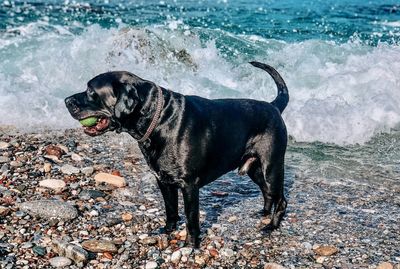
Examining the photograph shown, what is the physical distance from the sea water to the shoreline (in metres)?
1.05

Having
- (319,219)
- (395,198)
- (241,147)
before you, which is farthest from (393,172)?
(241,147)

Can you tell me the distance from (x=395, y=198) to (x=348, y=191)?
513 mm

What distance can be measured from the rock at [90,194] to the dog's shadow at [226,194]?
1.09 meters

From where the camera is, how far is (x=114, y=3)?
24.0m

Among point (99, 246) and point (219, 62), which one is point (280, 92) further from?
point (219, 62)

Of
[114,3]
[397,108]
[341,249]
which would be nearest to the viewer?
[341,249]

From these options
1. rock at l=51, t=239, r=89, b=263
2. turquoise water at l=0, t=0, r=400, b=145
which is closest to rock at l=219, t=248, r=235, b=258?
rock at l=51, t=239, r=89, b=263

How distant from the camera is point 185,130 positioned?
4.20 metres

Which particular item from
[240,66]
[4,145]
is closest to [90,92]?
[4,145]

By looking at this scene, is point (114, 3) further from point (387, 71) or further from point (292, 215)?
point (292, 215)

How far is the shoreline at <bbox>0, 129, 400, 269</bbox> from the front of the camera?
4.43 meters

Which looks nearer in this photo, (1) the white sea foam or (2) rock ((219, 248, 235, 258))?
(2) rock ((219, 248, 235, 258))

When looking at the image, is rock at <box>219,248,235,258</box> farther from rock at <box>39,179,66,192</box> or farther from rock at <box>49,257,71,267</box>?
rock at <box>39,179,66,192</box>

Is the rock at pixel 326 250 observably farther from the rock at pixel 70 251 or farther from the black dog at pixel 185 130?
the rock at pixel 70 251
